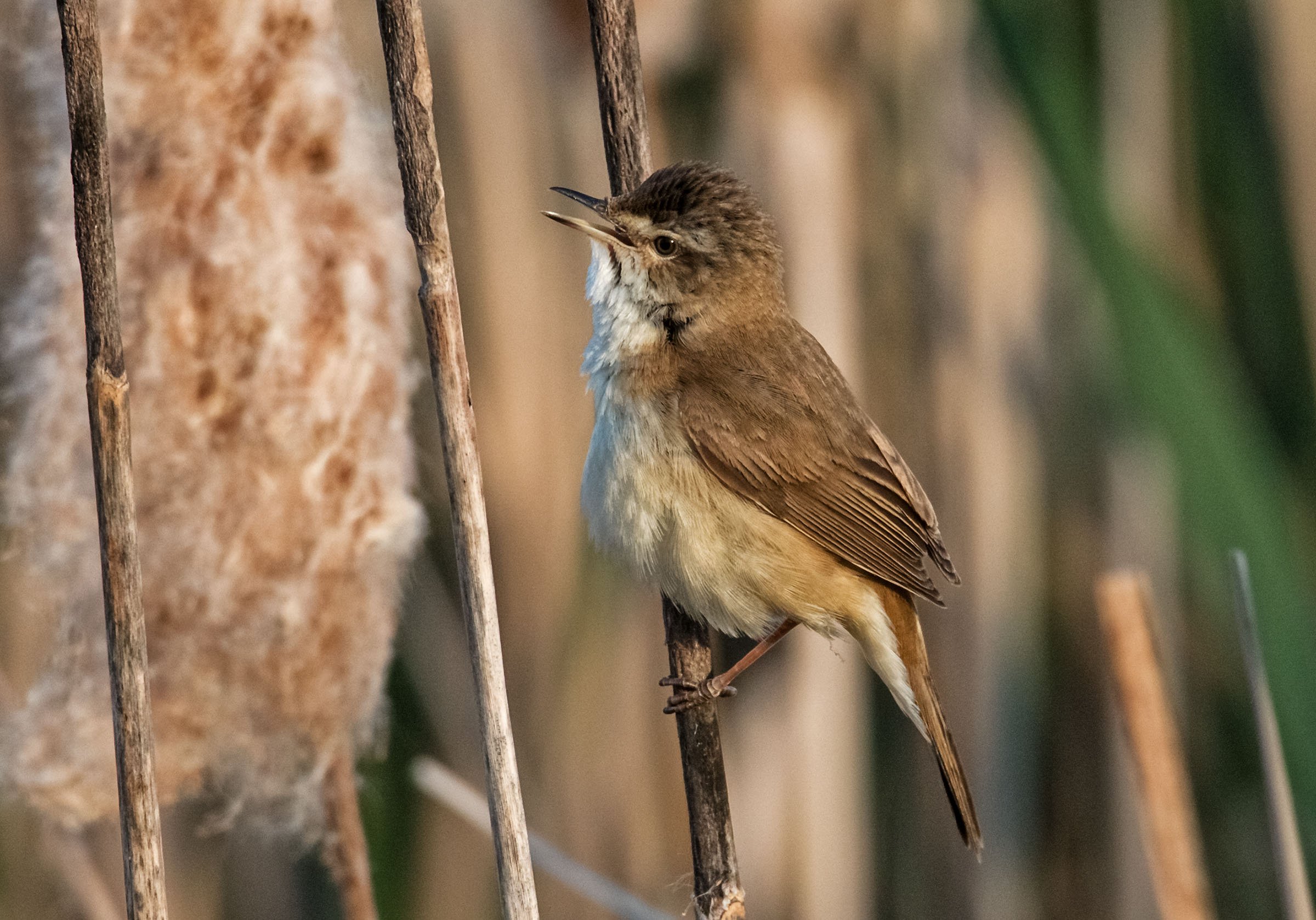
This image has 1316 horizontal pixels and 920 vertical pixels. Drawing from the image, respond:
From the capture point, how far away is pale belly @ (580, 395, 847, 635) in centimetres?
224

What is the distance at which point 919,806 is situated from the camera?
3.26 m

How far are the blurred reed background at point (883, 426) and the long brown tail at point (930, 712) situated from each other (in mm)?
510

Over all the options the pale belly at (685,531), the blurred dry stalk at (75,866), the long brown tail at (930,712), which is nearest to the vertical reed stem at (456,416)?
the pale belly at (685,531)

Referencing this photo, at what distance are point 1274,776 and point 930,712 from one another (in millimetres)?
559

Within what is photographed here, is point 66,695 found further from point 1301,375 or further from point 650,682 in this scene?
point 1301,375

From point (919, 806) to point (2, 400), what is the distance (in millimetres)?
2249

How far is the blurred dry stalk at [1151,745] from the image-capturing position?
224cm

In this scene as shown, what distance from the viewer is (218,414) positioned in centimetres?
233

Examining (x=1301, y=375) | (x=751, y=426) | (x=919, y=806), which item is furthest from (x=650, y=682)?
(x=1301, y=375)

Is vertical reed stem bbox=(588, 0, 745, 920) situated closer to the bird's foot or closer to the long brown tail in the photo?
the bird's foot

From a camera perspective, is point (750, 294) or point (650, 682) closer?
point (750, 294)

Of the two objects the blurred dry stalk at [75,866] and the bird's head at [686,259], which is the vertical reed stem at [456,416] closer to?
the bird's head at [686,259]

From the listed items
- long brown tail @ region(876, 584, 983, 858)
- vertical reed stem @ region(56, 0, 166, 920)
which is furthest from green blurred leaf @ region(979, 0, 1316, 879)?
vertical reed stem @ region(56, 0, 166, 920)

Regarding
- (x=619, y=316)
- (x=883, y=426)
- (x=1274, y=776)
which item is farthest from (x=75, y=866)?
(x=1274, y=776)
